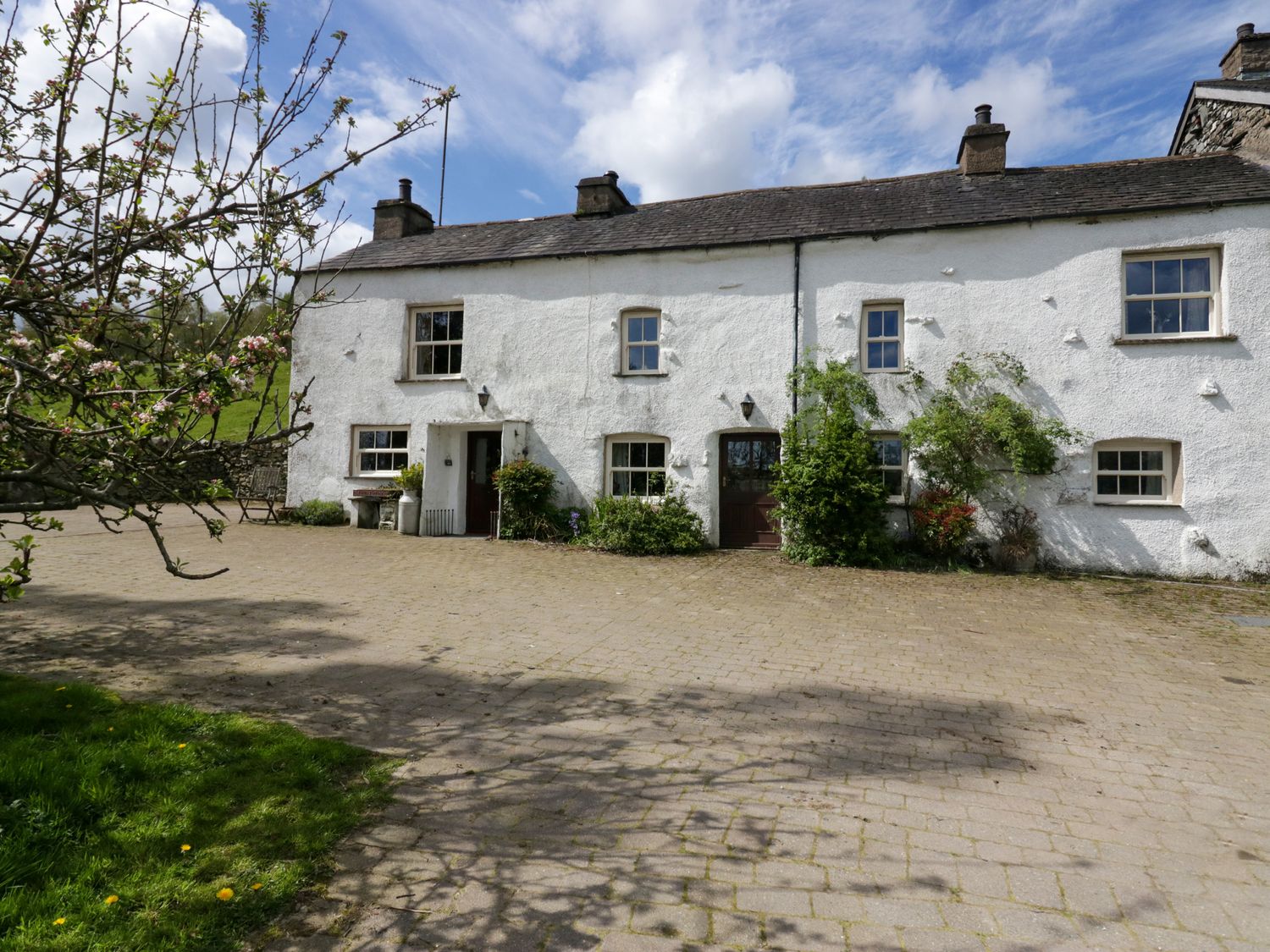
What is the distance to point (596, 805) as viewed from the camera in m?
3.36

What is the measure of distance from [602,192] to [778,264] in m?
5.26

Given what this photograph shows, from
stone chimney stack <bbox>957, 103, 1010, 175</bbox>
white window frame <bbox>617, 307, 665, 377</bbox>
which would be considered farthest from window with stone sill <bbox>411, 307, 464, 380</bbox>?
stone chimney stack <bbox>957, 103, 1010, 175</bbox>

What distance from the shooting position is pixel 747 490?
13398 mm

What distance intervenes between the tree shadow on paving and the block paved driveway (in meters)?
0.02

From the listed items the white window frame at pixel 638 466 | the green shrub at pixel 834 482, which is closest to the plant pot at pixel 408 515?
the white window frame at pixel 638 466

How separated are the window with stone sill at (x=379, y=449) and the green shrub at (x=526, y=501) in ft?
10.1

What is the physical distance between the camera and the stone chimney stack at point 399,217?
1753 centimetres

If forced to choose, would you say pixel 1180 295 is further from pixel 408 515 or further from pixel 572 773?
pixel 408 515

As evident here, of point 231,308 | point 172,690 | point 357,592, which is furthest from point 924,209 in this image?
point 172,690

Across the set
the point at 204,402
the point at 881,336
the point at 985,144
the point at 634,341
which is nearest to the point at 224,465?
the point at 204,402

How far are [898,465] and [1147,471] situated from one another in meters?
3.78

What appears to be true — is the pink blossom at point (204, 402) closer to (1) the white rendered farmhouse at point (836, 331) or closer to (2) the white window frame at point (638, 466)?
(1) the white rendered farmhouse at point (836, 331)

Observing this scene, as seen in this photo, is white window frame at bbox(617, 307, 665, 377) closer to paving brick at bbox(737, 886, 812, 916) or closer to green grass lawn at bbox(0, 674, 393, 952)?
green grass lawn at bbox(0, 674, 393, 952)

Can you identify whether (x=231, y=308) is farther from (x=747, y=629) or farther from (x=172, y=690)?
(x=747, y=629)
